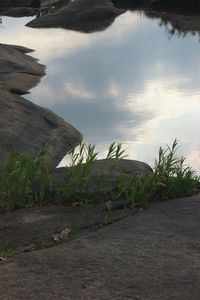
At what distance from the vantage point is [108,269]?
445 cm

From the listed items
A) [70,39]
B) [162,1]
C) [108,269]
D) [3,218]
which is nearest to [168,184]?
[3,218]

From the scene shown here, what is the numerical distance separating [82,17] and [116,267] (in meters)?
23.4

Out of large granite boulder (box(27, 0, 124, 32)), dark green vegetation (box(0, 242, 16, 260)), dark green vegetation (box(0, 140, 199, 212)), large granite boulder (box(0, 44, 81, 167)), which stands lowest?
dark green vegetation (box(0, 242, 16, 260))

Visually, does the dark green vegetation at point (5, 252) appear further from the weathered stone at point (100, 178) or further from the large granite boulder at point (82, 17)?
the large granite boulder at point (82, 17)

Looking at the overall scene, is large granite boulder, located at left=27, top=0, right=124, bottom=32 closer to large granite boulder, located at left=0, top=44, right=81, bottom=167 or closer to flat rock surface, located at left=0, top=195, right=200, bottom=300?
large granite boulder, located at left=0, top=44, right=81, bottom=167

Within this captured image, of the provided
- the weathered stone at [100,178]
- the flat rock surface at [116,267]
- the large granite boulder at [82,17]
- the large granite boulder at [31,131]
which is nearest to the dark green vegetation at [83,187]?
the weathered stone at [100,178]

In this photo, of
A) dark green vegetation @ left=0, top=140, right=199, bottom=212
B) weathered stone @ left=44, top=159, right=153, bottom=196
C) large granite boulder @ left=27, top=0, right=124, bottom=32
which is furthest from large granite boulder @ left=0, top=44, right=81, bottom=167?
large granite boulder @ left=27, top=0, right=124, bottom=32

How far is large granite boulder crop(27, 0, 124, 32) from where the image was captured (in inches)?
1040

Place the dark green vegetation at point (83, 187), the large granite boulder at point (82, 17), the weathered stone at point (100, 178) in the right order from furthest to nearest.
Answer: the large granite boulder at point (82, 17) < the weathered stone at point (100, 178) < the dark green vegetation at point (83, 187)

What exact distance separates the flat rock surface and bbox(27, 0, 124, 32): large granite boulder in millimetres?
21040

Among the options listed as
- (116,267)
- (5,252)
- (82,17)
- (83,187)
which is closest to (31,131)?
(83,187)

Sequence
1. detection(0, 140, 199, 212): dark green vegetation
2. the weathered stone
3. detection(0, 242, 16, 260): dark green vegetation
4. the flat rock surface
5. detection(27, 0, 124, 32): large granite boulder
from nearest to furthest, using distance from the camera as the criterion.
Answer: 1. the flat rock surface
2. detection(0, 242, 16, 260): dark green vegetation
3. detection(0, 140, 199, 212): dark green vegetation
4. the weathered stone
5. detection(27, 0, 124, 32): large granite boulder

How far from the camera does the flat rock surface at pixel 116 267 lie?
13.5 feet

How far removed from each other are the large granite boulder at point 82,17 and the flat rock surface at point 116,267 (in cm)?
2104
